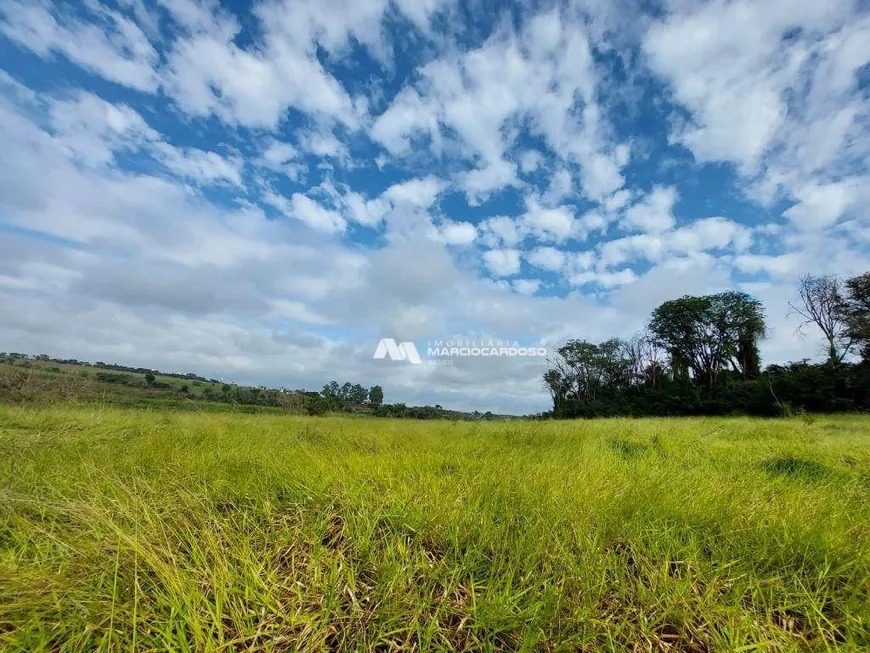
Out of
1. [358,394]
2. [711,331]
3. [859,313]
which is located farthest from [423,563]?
[358,394]

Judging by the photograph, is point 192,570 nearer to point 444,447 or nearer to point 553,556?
point 553,556

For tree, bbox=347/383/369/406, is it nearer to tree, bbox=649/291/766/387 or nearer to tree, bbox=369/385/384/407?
tree, bbox=369/385/384/407

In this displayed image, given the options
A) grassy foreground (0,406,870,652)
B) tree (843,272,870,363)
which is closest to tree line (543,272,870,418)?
tree (843,272,870,363)

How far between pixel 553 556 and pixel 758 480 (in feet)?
9.62

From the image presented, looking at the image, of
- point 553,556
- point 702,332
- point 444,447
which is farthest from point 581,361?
point 553,556

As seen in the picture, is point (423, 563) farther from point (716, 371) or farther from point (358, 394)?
point (358, 394)

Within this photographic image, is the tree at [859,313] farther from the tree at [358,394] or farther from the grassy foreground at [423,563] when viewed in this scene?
the tree at [358,394]

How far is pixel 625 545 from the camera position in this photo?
2029 mm

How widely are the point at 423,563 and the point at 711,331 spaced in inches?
1592

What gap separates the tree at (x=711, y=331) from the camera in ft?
Result: 101

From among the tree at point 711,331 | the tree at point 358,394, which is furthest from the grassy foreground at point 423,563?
the tree at point 358,394

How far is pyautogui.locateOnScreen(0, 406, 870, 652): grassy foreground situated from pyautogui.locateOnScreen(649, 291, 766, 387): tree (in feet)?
115

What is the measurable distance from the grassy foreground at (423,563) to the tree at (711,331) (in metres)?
35.0

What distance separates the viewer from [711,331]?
109 feet
